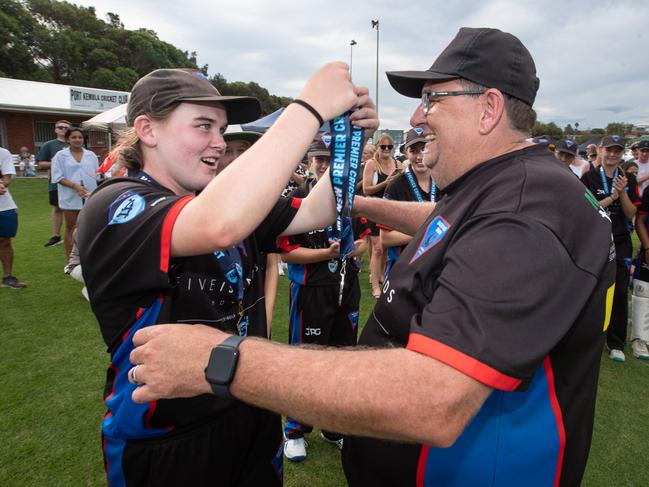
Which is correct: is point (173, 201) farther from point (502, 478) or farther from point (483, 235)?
point (502, 478)

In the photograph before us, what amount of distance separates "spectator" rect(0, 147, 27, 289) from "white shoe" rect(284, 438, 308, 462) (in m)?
5.77

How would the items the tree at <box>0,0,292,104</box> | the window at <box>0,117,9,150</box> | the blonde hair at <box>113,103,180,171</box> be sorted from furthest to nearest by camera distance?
the tree at <box>0,0,292,104</box> < the window at <box>0,117,9,150</box> < the blonde hair at <box>113,103,180,171</box>

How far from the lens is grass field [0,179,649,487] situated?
10.6ft

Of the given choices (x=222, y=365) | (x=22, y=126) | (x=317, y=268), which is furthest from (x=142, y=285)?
(x=22, y=126)

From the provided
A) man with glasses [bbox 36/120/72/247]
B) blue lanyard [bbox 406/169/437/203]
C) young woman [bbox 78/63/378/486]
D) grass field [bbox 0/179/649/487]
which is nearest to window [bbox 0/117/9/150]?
man with glasses [bbox 36/120/72/247]

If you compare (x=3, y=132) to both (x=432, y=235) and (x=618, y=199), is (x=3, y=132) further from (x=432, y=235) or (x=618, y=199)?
(x=432, y=235)

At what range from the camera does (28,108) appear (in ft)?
80.9

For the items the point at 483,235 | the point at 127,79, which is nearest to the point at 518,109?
the point at 483,235

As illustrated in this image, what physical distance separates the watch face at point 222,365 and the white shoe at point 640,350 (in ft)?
20.1

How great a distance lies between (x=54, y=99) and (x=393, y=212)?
104 feet

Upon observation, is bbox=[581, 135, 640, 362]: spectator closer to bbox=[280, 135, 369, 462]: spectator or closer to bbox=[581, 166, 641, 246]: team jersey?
bbox=[581, 166, 641, 246]: team jersey

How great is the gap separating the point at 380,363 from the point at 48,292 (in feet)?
24.1

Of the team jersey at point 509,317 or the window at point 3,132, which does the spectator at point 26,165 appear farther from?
the team jersey at point 509,317

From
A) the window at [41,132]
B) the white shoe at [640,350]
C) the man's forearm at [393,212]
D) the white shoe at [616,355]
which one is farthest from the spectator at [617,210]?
the window at [41,132]
